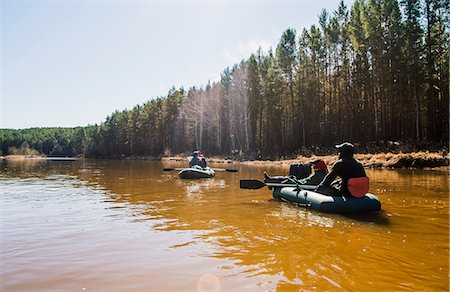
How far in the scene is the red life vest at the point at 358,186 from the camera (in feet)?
31.4

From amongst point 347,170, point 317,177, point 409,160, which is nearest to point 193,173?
point 317,177

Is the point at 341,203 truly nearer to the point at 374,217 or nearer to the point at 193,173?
the point at 374,217

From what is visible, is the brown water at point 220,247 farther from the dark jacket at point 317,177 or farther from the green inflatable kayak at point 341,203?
the dark jacket at point 317,177

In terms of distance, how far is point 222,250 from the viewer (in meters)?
6.43

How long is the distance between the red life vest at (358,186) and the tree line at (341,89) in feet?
73.8

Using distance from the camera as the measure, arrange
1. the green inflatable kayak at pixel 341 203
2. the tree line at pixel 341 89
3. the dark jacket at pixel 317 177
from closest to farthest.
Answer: the green inflatable kayak at pixel 341 203, the dark jacket at pixel 317 177, the tree line at pixel 341 89

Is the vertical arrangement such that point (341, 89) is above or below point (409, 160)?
above

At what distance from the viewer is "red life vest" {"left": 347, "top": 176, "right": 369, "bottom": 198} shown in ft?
31.4

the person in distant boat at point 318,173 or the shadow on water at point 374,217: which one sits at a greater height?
the person in distant boat at point 318,173

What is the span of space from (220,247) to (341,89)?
38.4 metres

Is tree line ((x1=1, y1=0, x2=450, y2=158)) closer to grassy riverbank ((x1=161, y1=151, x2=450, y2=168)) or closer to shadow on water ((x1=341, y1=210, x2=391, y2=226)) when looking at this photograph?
grassy riverbank ((x1=161, y1=151, x2=450, y2=168))

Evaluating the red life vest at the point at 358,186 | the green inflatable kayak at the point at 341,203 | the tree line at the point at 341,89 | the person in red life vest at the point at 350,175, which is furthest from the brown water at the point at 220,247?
the tree line at the point at 341,89

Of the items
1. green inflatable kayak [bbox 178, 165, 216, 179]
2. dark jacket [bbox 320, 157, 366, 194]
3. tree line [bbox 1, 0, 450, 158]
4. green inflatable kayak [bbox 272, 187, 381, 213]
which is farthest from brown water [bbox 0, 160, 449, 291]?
tree line [bbox 1, 0, 450, 158]

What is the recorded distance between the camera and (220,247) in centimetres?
663
